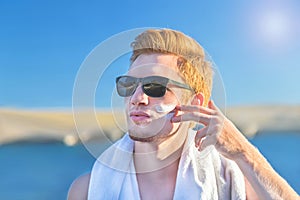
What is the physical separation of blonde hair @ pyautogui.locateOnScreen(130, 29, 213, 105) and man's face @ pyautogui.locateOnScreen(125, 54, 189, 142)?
0.05 feet

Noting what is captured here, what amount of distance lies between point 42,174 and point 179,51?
0.84 metres

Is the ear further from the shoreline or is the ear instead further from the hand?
the shoreline

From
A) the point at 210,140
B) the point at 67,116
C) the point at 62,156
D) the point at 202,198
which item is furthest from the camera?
the point at 62,156

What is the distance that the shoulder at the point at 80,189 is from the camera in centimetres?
93

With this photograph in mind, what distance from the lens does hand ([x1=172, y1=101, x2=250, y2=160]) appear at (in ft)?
2.43

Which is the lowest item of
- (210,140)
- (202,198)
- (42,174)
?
(202,198)

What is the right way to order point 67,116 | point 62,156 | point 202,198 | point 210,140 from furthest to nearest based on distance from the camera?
point 62,156, point 67,116, point 202,198, point 210,140

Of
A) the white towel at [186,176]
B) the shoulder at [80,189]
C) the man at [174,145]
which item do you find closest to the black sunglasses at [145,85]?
the man at [174,145]

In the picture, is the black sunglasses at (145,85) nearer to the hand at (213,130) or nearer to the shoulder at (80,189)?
the hand at (213,130)

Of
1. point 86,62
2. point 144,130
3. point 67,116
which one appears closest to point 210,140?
point 144,130

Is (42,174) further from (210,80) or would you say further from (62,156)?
(210,80)

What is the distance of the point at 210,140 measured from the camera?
2.48 feet

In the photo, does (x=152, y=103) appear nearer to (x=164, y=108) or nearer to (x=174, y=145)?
(x=164, y=108)

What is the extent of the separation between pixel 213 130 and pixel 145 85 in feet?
0.55
